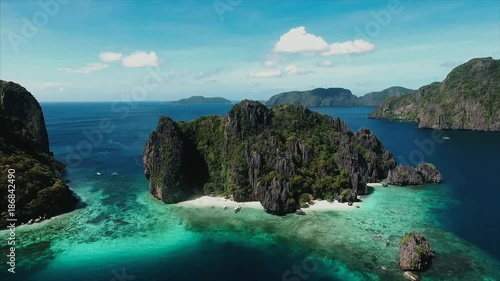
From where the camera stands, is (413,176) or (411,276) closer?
(411,276)

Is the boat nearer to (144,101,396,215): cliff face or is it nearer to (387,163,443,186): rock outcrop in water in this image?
(144,101,396,215): cliff face

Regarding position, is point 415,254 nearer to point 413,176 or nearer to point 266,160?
point 266,160

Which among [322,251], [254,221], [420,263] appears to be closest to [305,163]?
[254,221]

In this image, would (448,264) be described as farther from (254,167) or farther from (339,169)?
(254,167)

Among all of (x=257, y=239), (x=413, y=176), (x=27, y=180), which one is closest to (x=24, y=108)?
(x=27, y=180)

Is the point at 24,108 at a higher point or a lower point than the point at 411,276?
higher

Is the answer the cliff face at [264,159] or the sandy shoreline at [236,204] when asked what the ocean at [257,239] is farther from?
the cliff face at [264,159]
